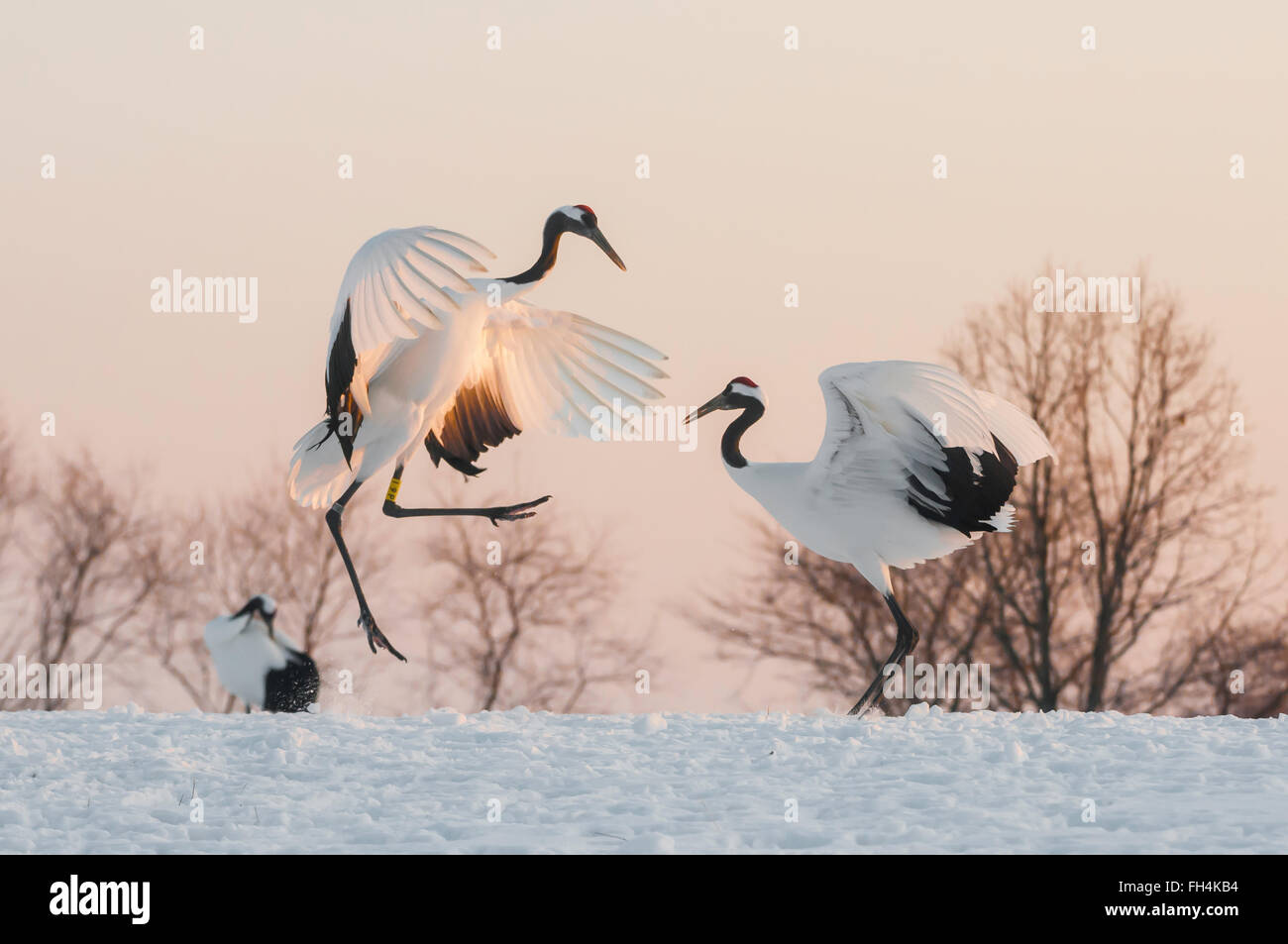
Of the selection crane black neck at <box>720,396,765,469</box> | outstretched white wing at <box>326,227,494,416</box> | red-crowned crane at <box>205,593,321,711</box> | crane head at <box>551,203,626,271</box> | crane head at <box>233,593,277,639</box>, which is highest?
crane head at <box>551,203,626,271</box>

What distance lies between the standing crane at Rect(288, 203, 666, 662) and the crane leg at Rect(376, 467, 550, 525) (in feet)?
0.06

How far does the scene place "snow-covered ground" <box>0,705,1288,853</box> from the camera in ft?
23.9

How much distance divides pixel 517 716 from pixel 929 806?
4086mm

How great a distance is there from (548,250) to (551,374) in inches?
43.5

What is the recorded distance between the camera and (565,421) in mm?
12812

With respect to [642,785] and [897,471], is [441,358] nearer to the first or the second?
[897,471]

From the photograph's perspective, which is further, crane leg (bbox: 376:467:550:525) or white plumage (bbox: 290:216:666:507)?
crane leg (bbox: 376:467:550:525)

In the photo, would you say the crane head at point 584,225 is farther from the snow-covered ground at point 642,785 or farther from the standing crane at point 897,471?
the snow-covered ground at point 642,785

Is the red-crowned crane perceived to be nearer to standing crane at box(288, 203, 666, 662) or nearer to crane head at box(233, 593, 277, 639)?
crane head at box(233, 593, 277, 639)

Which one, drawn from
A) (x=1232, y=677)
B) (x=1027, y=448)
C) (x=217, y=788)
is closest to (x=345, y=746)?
(x=217, y=788)

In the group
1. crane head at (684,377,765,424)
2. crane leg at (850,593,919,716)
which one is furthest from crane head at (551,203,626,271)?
crane leg at (850,593,919,716)

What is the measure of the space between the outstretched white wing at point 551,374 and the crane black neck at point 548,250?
1.75ft

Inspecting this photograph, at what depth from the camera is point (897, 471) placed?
1101cm

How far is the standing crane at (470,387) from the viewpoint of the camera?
1170 cm
